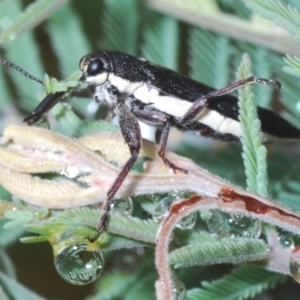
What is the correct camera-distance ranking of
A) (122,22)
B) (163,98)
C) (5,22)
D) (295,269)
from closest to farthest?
1. (295,269)
2. (163,98)
3. (5,22)
4. (122,22)

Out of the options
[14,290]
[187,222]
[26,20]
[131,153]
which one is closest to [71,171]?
[131,153]

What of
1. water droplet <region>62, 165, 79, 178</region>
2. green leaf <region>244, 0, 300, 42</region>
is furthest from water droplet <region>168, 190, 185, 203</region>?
green leaf <region>244, 0, 300, 42</region>

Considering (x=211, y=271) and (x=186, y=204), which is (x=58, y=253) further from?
(x=211, y=271)

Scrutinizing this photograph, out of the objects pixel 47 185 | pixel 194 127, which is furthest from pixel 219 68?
pixel 47 185

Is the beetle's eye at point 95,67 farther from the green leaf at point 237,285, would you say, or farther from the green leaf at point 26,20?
the green leaf at point 237,285

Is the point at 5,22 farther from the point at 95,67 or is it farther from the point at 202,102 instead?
the point at 202,102
